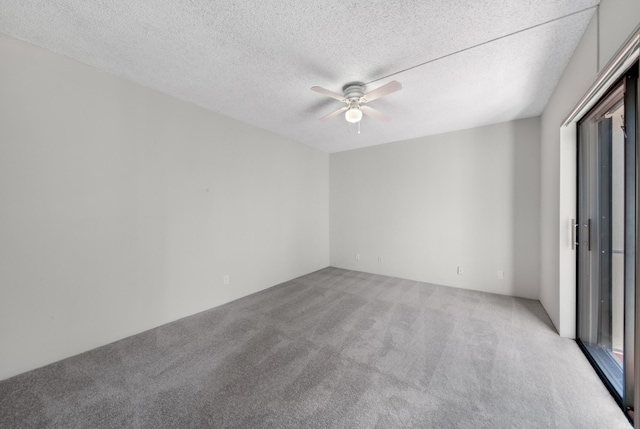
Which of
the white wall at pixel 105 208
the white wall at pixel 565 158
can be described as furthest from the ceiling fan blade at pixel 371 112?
the white wall at pixel 105 208

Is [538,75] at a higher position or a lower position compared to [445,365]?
higher

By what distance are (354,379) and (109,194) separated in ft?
8.98

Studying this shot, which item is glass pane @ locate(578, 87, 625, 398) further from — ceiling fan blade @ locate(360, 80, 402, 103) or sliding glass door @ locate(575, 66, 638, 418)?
ceiling fan blade @ locate(360, 80, 402, 103)

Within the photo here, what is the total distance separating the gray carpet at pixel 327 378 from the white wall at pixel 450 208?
917 millimetres

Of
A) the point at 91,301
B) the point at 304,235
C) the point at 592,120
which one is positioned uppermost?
the point at 592,120

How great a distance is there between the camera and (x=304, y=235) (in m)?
4.44

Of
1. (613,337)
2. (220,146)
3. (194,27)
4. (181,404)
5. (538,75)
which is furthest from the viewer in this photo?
(220,146)

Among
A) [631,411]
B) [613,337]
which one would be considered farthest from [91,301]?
[613,337]

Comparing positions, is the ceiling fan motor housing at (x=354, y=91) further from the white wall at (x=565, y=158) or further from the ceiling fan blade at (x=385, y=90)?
the white wall at (x=565, y=158)

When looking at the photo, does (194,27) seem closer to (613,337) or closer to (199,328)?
(199,328)

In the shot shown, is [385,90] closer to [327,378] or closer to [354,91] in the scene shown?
[354,91]

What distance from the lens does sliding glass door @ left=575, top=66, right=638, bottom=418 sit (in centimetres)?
140

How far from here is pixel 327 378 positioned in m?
1.70

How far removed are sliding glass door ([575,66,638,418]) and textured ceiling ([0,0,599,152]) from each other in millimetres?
674
